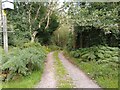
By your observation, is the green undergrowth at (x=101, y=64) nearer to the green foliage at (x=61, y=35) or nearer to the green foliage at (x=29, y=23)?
the green foliage at (x=61, y=35)

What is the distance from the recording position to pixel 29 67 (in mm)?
5504

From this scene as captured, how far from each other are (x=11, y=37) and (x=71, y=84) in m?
3.56

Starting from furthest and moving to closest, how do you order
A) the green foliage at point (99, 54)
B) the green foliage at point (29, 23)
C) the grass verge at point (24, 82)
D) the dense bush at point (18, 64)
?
1. the green foliage at point (29, 23)
2. the green foliage at point (99, 54)
3. the dense bush at point (18, 64)
4. the grass verge at point (24, 82)

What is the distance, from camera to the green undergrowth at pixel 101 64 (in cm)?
475

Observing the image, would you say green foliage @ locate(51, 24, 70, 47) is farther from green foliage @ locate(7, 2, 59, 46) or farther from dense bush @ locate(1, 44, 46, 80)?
dense bush @ locate(1, 44, 46, 80)

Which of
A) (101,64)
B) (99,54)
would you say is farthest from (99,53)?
(101,64)

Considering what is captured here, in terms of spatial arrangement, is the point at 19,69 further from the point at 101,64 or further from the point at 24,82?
the point at 101,64

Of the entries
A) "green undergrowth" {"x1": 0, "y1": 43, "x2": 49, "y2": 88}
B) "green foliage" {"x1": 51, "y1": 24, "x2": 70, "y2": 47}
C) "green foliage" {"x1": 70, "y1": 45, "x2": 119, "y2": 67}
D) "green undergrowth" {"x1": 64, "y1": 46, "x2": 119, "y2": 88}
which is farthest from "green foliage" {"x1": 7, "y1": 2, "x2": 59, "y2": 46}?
"green foliage" {"x1": 70, "y1": 45, "x2": 119, "y2": 67}

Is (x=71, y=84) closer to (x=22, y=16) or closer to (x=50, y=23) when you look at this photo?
(x=22, y=16)

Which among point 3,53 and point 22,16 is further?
point 22,16

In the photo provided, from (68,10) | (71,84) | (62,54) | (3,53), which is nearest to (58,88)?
(71,84)

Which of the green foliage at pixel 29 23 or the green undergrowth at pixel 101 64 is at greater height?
the green foliage at pixel 29 23

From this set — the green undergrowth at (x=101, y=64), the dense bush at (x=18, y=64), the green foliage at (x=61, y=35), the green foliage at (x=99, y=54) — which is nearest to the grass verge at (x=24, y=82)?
the dense bush at (x=18, y=64)

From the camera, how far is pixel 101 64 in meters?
6.30
